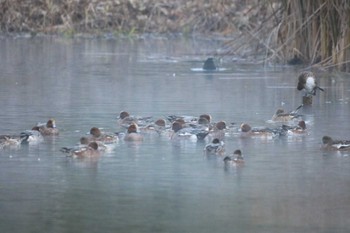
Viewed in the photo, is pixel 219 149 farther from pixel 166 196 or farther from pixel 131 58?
pixel 131 58

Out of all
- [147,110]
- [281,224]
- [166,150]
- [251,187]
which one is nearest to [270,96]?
[147,110]

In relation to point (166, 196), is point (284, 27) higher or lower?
higher

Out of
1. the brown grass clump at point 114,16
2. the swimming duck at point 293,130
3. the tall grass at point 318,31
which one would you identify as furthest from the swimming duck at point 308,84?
the brown grass clump at point 114,16

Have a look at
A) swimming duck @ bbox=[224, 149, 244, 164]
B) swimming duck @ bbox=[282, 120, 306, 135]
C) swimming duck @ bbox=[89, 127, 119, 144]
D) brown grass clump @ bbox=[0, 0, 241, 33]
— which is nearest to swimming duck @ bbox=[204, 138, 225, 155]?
swimming duck @ bbox=[224, 149, 244, 164]

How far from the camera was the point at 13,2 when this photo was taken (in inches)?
1205

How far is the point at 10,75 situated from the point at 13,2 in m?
13.4

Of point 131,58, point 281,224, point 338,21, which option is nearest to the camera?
point 281,224

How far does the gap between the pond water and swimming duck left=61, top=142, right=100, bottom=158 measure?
0.09 m

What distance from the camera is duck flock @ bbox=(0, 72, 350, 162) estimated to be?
Answer: 985 cm

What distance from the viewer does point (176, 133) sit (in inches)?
426

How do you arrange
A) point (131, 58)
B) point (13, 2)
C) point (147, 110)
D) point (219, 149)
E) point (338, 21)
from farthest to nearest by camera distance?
point (13, 2), point (131, 58), point (338, 21), point (147, 110), point (219, 149)

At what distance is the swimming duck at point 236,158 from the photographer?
9.39 m

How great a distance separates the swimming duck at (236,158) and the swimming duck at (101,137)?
1.37 m

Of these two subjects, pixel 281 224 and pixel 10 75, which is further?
pixel 10 75
